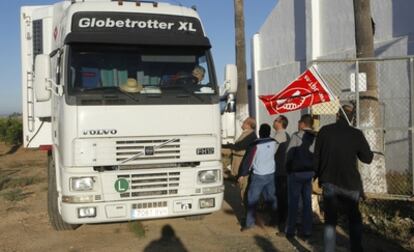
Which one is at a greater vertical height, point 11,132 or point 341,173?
point 11,132

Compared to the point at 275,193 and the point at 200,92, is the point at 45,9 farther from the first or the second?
the point at 275,193

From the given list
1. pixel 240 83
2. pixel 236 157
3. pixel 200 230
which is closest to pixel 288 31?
pixel 240 83

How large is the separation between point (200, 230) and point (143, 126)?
2.20m

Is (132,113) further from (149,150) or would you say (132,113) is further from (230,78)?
(230,78)

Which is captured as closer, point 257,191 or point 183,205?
point 183,205

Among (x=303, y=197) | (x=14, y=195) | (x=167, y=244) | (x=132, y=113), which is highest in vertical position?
(x=132, y=113)

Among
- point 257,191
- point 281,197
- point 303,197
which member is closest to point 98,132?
point 257,191

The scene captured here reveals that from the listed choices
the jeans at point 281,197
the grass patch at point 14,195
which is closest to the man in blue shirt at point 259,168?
the jeans at point 281,197

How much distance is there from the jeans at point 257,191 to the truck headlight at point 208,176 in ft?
2.77

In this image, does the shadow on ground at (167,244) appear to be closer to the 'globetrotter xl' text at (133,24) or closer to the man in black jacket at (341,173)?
the man in black jacket at (341,173)

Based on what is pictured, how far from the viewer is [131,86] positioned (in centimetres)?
685

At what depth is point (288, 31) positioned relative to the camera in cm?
1806

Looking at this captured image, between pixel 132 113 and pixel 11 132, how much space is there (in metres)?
22.7

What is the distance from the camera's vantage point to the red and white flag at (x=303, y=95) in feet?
26.3
